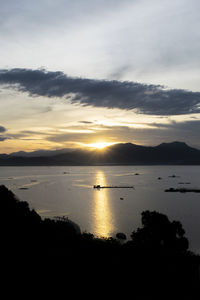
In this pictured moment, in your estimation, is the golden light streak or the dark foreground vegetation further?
the golden light streak

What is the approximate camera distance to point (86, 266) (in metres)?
32.2

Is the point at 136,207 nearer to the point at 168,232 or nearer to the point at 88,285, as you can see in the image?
the point at 168,232

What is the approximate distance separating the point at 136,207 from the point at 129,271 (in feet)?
281

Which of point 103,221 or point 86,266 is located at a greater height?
point 86,266

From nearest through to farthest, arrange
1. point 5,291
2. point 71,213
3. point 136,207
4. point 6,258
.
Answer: point 5,291
point 6,258
point 71,213
point 136,207

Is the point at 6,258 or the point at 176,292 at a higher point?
the point at 6,258

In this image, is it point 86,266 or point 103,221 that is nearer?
point 86,266

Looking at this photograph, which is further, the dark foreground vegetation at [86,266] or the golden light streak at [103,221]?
the golden light streak at [103,221]

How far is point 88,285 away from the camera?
91.5 feet

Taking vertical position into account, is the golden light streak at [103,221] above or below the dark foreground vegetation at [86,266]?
below

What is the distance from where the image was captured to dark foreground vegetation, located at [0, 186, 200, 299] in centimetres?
2758

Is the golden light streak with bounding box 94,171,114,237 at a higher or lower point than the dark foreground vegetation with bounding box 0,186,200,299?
lower

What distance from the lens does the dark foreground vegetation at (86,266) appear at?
90.5ft

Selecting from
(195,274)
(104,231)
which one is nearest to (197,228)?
(104,231)
